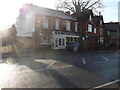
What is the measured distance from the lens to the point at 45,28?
88.4 ft

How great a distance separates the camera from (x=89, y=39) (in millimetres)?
36250

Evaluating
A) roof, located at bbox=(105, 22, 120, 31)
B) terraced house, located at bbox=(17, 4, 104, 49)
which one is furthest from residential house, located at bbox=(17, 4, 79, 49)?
roof, located at bbox=(105, 22, 120, 31)

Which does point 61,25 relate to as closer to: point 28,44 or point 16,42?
point 28,44

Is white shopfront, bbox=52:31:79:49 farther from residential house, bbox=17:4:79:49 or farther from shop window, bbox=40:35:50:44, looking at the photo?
shop window, bbox=40:35:50:44

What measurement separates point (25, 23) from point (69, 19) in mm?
9841

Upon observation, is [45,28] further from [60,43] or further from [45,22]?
[60,43]

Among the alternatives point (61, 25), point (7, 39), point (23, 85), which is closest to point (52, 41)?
point (61, 25)

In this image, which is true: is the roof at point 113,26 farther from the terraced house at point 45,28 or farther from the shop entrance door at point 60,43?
the shop entrance door at point 60,43

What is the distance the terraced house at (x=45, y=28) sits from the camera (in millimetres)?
25234

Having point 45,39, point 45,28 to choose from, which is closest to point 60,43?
A: point 45,39

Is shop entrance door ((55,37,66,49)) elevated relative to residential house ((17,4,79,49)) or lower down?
lower down

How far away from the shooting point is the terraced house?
25234 mm

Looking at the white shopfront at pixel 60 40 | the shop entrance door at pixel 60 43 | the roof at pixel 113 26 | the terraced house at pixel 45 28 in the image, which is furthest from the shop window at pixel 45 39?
the roof at pixel 113 26

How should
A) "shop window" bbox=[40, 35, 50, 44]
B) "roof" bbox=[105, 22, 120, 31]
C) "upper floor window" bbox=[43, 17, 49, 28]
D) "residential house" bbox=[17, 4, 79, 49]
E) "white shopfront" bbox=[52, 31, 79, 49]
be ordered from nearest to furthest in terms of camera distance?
"residential house" bbox=[17, 4, 79, 49] < "shop window" bbox=[40, 35, 50, 44] < "upper floor window" bbox=[43, 17, 49, 28] < "white shopfront" bbox=[52, 31, 79, 49] < "roof" bbox=[105, 22, 120, 31]
